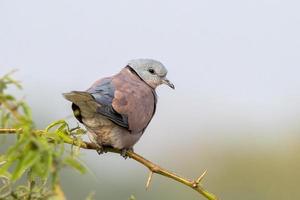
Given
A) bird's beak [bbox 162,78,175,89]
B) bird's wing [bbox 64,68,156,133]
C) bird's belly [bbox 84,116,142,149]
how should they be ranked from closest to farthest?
bird's wing [bbox 64,68,156,133]
bird's belly [bbox 84,116,142,149]
bird's beak [bbox 162,78,175,89]

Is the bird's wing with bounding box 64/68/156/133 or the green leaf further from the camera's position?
the bird's wing with bounding box 64/68/156/133

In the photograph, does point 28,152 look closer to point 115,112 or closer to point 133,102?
point 115,112

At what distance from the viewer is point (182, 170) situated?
1755 cm

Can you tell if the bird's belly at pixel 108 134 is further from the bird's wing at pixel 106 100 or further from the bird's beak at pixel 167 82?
the bird's beak at pixel 167 82

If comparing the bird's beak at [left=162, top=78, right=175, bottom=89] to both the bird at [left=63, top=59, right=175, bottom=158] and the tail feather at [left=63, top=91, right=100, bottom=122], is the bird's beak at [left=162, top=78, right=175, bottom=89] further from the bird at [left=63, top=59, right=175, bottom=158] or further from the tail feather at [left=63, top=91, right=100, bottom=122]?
the tail feather at [left=63, top=91, right=100, bottom=122]

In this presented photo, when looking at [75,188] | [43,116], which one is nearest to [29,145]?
[75,188]

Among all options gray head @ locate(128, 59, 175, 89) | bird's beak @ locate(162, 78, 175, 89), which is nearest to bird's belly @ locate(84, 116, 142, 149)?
gray head @ locate(128, 59, 175, 89)

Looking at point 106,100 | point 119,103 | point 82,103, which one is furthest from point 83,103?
point 119,103

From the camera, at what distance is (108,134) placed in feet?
15.1

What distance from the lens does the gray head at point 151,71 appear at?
592cm

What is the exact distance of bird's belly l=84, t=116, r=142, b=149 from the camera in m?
4.55

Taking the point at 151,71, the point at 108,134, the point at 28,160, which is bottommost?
the point at 108,134

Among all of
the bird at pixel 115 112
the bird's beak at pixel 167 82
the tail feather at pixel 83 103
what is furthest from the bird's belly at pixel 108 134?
the bird's beak at pixel 167 82

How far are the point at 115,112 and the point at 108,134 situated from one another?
0.12m
